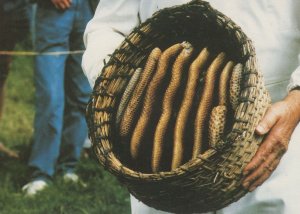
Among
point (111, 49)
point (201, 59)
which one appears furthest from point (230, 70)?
point (111, 49)

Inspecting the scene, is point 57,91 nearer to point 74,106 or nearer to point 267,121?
point 74,106

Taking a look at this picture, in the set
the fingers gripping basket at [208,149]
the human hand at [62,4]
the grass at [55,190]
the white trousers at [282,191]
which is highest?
the fingers gripping basket at [208,149]

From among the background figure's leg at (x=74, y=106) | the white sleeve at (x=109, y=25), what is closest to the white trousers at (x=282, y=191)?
the white sleeve at (x=109, y=25)

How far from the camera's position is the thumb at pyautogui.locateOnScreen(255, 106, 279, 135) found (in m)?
1.99

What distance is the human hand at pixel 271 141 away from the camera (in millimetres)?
2006

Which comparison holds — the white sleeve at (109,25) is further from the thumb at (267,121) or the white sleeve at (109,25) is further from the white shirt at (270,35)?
the thumb at (267,121)

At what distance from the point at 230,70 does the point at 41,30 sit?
3.79 meters

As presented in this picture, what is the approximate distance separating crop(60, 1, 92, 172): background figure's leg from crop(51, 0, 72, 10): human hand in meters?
0.23

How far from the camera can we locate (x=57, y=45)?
586 centimetres

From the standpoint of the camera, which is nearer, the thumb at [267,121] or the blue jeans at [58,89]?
the thumb at [267,121]

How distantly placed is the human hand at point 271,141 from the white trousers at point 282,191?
15 centimetres

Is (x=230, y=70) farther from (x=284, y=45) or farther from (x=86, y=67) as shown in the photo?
(x=86, y=67)

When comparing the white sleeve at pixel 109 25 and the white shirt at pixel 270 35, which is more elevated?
the white shirt at pixel 270 35

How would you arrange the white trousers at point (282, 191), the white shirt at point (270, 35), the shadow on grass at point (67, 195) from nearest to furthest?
1. the white trousers at point (282, 191)
2. the white shirt at point (270, 35)
3. the shadow on grass at point (67, 195)
